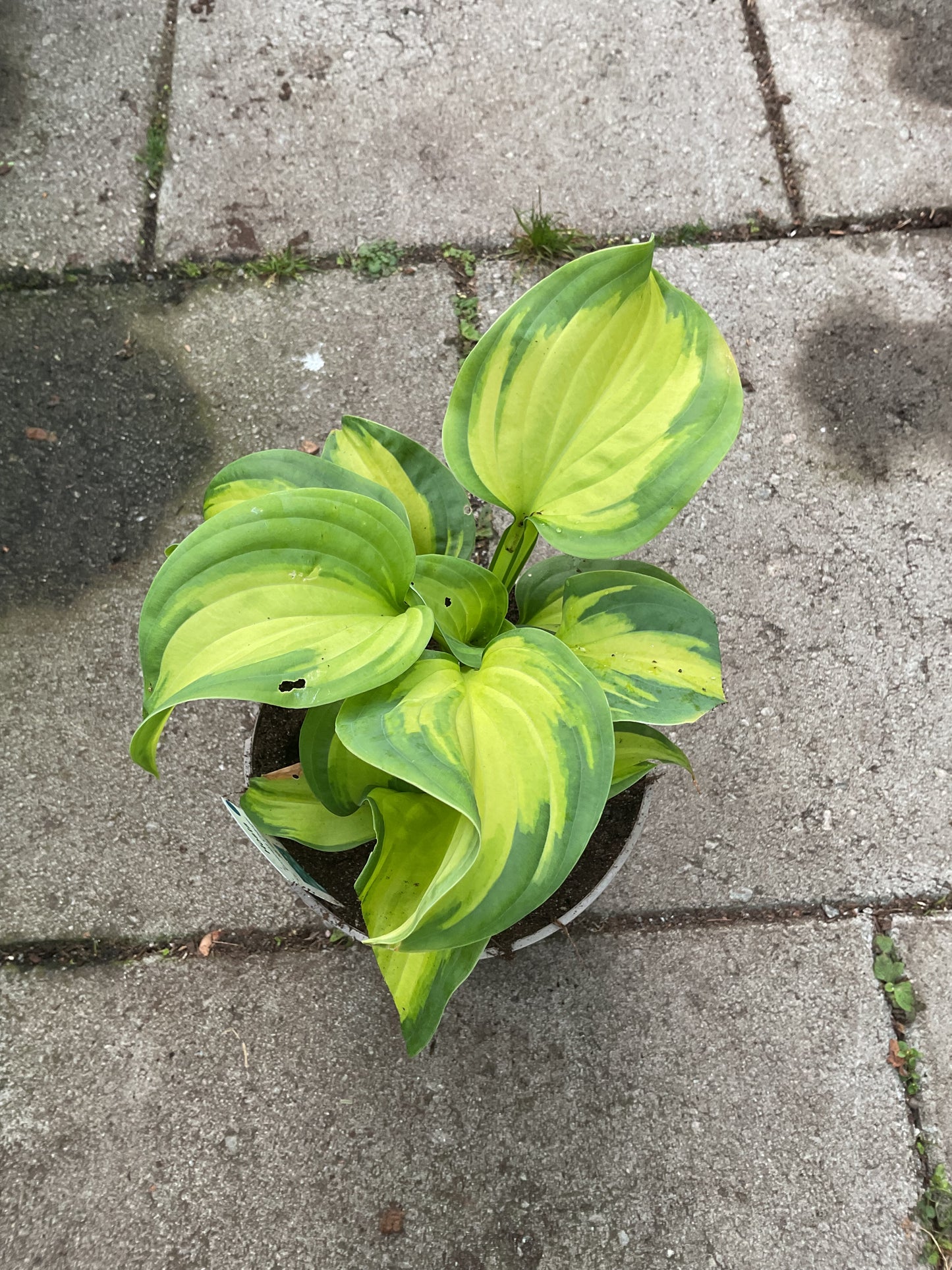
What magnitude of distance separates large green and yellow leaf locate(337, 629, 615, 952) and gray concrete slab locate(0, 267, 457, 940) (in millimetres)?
719

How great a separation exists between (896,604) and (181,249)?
58.1 inches

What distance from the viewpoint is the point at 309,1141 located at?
1224 mm

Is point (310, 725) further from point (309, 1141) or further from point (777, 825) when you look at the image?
point (777, 825)

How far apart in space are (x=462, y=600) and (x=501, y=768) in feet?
0.73

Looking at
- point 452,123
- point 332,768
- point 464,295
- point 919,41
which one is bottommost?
point 332,768

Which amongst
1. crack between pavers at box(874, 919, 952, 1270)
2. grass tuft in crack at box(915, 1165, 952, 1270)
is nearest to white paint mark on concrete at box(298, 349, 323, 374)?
crack between pavers at box(874, 919, 952, 1270)

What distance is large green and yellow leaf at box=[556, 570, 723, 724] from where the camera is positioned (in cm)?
84

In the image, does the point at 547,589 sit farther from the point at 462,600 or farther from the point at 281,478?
the point at 281,478

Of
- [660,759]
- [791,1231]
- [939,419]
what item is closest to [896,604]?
[939,419]

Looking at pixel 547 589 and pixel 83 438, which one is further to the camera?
pixel 83 438

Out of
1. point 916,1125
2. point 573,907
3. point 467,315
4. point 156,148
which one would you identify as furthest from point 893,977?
point 156,148

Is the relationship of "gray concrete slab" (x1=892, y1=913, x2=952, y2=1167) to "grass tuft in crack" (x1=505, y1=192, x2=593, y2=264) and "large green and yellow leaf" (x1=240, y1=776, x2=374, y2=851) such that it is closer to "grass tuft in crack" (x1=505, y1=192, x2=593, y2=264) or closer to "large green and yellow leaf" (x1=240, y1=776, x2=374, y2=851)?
"large green and yellow leaf" (x1=240, y1=776, x2=374, y2=851)

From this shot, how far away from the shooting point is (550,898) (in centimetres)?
108

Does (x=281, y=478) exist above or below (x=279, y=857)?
above
